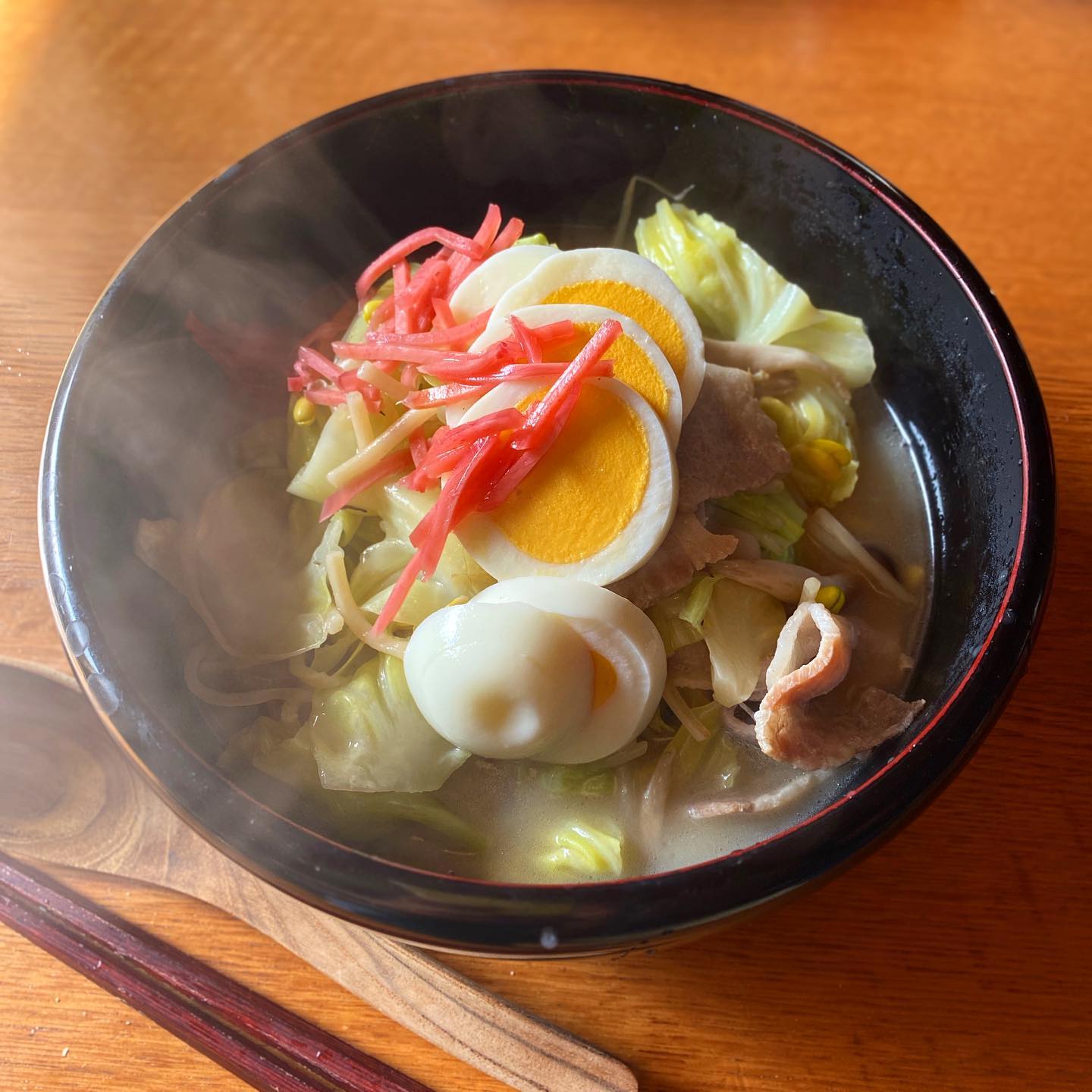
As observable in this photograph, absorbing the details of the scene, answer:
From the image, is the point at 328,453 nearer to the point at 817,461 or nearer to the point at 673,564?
the point at 673,564

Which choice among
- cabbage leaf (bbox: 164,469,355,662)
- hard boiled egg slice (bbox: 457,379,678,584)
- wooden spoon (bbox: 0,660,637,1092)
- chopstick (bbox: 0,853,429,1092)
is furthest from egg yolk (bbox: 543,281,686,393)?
chopstick (bbox: 0,853,429,1092)

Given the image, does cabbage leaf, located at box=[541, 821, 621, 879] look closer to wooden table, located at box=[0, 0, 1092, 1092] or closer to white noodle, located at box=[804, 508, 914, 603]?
wooden table, located at box=[0, 0, 1092, 1092]

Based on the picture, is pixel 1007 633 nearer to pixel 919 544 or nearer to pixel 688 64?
pixel 919 544

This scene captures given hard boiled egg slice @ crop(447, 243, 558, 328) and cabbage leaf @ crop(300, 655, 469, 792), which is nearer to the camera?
cabbage leaf @ crop(300, 655, 469, 792)

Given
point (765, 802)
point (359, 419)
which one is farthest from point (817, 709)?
point (359, 419)

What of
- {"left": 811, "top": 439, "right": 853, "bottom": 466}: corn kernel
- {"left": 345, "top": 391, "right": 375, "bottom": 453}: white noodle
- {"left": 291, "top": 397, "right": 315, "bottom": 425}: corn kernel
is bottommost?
{"left": 811, "top": 439, "right": 853, "bottom": 466}: corn kernel

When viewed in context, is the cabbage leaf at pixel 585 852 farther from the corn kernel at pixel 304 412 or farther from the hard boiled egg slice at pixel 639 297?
the corn kernel at pixel 304 412

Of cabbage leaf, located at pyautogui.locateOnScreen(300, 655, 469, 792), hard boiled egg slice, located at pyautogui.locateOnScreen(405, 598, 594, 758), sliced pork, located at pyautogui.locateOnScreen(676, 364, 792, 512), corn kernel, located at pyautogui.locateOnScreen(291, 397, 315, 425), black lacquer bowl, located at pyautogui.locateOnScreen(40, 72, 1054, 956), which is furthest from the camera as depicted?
corn kernel, located at pyautogui.locateOnScreen(291, 397, 315, 425)

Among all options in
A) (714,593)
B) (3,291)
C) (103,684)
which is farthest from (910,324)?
(3,291)

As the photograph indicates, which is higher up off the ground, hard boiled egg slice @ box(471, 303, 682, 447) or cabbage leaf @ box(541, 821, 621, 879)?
hard boiled egg slice @ box(471, 303, 682, 447)
